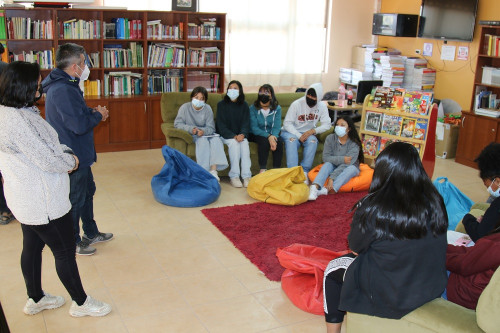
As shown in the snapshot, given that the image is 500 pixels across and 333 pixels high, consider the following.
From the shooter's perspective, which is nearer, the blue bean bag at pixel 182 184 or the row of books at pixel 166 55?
the blue bean bag at pixel 182 184

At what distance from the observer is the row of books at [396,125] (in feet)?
18.8

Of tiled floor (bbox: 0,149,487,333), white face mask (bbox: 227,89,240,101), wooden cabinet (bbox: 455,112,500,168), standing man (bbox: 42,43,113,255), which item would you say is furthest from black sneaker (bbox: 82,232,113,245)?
wooden cabinet (bbox: 455,112,500,168)

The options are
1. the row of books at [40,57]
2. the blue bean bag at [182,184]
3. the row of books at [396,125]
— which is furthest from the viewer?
the row of books at [40,57]

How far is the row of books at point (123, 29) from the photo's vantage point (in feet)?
22.2

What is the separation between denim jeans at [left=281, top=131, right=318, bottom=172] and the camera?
5949 millimetres

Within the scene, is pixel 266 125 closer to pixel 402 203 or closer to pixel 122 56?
pixel 122 56

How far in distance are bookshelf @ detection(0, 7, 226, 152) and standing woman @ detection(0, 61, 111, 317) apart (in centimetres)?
395

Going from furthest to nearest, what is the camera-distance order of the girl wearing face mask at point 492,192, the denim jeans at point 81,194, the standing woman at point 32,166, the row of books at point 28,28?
the row of books at point 28,28 → the denim jeans at point 81,194 → the girl wearing face mask at point 492,192 → the standing woman at point 32,166

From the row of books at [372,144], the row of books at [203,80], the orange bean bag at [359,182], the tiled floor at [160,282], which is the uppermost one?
the row of books at [203,80]

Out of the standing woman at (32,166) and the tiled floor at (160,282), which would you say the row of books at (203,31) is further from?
the standing woman at (32,166)

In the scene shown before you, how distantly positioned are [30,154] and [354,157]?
360cm

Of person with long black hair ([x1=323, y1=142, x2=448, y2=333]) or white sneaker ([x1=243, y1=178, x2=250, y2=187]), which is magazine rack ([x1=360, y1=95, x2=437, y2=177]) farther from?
person with long black hair ([x1=323, y1=142, x2=448, y2=333])

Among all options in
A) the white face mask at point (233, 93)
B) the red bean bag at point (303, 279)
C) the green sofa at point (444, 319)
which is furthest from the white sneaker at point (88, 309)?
the white face mask at point (233, 93)

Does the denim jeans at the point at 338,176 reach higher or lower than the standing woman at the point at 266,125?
lower
